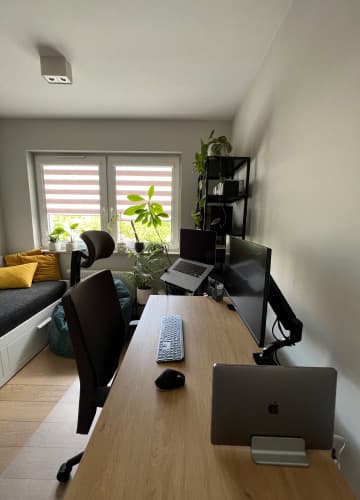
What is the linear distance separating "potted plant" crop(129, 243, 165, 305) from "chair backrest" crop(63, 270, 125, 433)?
1501 millimetres

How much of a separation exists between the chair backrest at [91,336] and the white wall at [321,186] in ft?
3.19

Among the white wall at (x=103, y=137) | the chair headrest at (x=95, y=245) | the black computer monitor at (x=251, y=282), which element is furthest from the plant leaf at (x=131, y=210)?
the black computer monitor at (x=251, y=282)

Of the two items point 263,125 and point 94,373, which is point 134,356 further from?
point 263,125

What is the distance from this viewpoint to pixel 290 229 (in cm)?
118

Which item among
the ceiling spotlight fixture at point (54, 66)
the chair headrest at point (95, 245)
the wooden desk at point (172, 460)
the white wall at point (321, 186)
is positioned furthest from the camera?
the ceiling spotlight fixture at point (54, 66)

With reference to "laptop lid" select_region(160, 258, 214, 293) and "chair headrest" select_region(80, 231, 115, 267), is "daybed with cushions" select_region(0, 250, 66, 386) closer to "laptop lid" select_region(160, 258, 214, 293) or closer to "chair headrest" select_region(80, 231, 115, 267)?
"chair headrest" select_region(80, 231, 115, 267)

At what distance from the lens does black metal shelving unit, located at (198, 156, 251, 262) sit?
1.91m

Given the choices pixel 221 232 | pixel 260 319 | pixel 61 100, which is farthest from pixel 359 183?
pixel 61 100

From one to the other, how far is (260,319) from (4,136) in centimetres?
371

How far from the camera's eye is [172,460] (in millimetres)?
568

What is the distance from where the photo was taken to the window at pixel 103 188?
2967mm

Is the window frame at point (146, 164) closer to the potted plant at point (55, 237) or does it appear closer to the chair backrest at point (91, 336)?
the potted plant at point (55, 237)

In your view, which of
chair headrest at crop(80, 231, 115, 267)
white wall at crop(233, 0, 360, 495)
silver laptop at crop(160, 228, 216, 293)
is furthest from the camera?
silver laptop at crop(160, 228, 216, 293)

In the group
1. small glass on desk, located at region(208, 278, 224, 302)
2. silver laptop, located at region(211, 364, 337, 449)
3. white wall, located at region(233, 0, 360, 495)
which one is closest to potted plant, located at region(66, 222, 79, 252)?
small glass on desk, located at region(208, 278, 224, 302)
